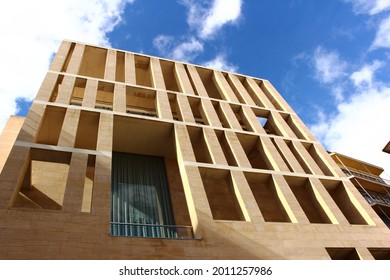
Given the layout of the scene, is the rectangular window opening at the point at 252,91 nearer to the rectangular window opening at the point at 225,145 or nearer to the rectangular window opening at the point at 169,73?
the rectangular window opening at the point at 169,73

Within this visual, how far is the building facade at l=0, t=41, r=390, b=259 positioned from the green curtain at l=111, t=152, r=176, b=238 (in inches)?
2.0

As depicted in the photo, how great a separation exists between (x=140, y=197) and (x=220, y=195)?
13.2ft

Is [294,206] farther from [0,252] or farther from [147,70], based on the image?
[147,70]

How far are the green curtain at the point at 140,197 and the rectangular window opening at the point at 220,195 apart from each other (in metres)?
2.15

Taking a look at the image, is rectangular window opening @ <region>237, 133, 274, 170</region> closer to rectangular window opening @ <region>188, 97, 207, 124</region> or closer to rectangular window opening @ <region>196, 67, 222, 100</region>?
rectangular window opening @ <region>188, 97, 207, 124</region>

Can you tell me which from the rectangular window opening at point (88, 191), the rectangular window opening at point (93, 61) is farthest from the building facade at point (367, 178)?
the rectangular window opening at point (88, 191)

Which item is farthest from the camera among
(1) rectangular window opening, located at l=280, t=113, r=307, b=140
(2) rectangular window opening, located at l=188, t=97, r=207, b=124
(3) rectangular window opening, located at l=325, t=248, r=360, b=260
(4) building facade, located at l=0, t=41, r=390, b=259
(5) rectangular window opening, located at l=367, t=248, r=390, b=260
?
(1) rectangular window opening, located at l=280, t=113, r=307, b=140

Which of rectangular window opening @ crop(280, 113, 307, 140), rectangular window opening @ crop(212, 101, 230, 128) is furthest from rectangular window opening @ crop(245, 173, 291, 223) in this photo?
rectangular window opening @ crop(280, 113, 307, 140)

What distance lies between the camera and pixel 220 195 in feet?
50.2

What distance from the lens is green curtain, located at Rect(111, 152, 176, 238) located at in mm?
12109

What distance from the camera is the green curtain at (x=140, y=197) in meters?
12.1

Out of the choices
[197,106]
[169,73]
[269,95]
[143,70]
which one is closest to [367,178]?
[269,95]

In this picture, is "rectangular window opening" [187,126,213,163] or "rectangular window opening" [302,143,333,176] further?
"rectangular window opening" [302,143,333,176]
